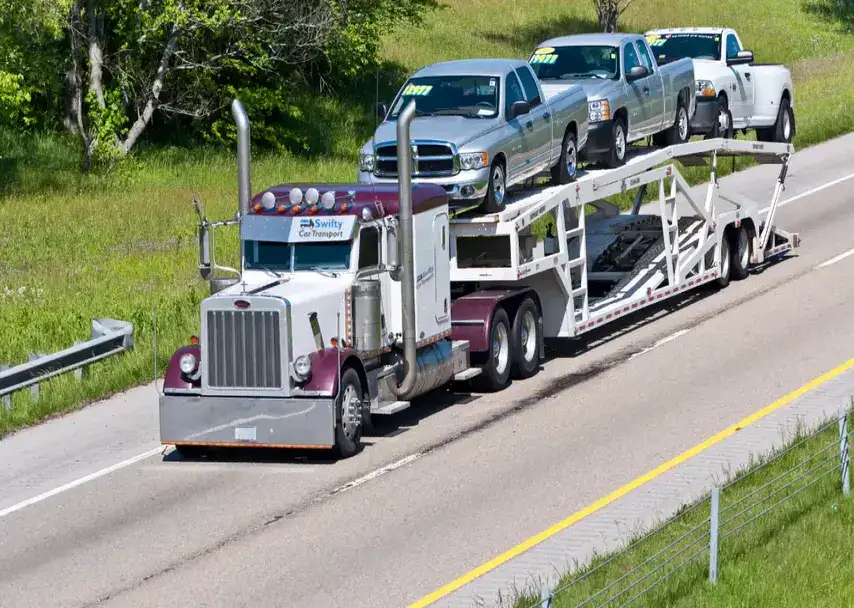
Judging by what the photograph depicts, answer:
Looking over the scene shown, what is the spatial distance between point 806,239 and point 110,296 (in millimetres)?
12171

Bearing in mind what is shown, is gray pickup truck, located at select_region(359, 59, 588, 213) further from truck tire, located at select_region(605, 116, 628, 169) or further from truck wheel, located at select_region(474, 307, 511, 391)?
truck wheel, located at select_region(474, 307, 511, 391)

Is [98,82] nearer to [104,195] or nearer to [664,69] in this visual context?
[104,195]

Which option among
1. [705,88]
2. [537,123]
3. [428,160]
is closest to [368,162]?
[428,160]

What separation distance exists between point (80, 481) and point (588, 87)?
32.1ft

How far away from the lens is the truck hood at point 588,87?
71.6 ft

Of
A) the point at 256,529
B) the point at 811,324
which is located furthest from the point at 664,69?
the point at 256,529

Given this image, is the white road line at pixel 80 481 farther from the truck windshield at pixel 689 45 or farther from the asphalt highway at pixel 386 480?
the truck windshield at pixel 689 45

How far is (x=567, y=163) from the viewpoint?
21219mm

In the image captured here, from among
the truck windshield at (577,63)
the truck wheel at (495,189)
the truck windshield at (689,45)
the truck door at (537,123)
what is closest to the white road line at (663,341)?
the truck door at (537,123)

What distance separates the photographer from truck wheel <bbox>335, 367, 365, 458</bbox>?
15.6 m

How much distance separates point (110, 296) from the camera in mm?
24375

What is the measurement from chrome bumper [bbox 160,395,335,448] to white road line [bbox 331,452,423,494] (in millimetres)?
468

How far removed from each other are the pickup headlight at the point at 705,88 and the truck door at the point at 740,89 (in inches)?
56.5

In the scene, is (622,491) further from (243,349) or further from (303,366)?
(243,349)
